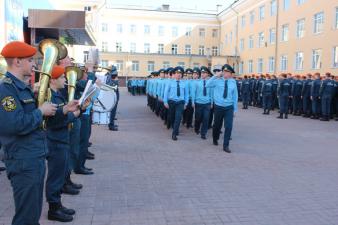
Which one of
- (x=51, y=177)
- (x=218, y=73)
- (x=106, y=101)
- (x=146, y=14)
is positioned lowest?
(x=51, y=177)

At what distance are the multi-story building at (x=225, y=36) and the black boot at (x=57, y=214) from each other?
26699 mm

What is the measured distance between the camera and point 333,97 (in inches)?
683

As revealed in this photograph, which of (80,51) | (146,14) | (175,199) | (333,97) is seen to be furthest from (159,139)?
(146,14)

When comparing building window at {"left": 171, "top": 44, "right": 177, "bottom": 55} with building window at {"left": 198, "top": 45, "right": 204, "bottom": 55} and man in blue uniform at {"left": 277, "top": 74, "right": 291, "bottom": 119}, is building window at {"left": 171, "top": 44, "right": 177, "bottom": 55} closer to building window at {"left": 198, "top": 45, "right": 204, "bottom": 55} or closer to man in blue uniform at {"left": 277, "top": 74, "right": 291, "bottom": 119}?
building window at {"left": 198, "top": 45, "right": 204, "bottom": 55}

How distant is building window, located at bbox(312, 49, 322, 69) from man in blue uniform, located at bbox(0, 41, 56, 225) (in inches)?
1173

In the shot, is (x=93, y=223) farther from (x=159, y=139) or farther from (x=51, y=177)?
(x=159, y=139)

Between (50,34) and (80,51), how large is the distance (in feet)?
48.2

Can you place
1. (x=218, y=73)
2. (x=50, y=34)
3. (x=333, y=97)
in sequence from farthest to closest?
(x=50, y=34) < (x=333, y=97) < (x=218, y=73)

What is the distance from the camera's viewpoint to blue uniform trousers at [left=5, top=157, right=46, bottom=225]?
3.33 meters

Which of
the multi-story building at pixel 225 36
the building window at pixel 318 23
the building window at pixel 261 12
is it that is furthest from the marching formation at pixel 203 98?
the building window at pixel 261 12

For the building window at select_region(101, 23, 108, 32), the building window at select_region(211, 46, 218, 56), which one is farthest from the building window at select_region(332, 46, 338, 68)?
the building window at select_region(101, 23, 108, 32)

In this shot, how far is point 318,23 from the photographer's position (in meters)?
30.9

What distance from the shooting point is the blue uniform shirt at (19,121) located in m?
3.13

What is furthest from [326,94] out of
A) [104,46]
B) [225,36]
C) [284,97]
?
[104,46]
